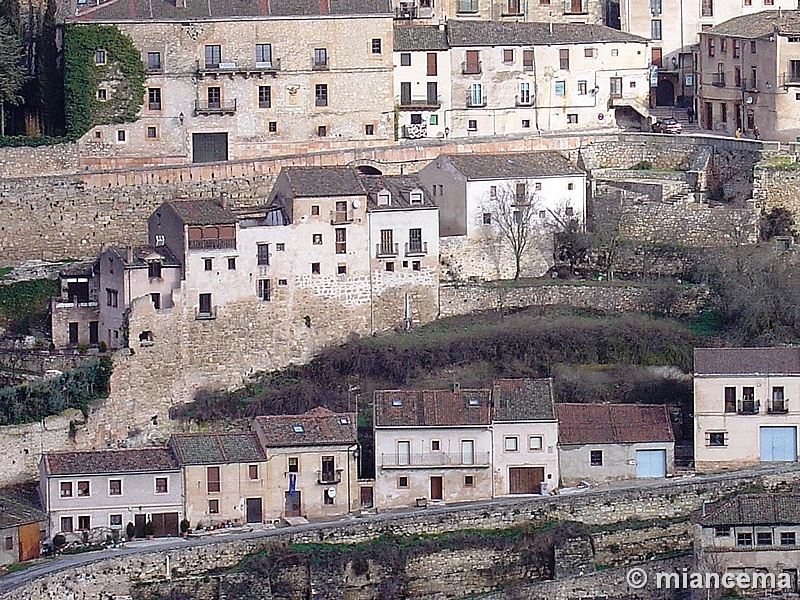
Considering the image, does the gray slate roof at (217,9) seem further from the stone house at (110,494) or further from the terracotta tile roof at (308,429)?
the stone house at (110,494)

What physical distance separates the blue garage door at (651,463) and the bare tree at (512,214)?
402 inches

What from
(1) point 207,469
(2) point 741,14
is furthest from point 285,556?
(2) point 741,14

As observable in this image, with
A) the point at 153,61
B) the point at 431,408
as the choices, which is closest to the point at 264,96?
the point at 153,61

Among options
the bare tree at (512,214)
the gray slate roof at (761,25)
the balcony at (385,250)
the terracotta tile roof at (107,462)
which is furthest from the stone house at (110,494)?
the gray slate roof at (761,25)

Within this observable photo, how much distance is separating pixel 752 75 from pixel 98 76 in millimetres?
19359

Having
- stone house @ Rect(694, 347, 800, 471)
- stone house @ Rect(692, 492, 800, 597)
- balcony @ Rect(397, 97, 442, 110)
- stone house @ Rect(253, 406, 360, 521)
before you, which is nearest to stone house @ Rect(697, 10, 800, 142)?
balcony @ Rect(397, 97, 442, 110)

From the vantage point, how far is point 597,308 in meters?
83.2

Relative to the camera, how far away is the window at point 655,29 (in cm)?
9675

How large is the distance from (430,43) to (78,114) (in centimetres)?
1104

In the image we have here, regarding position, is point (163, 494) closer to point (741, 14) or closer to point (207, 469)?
point (207, 469)

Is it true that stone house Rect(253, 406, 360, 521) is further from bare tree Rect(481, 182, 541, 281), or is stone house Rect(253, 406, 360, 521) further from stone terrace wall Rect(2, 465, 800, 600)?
bare tree Rect(481, 182, 541, 281)

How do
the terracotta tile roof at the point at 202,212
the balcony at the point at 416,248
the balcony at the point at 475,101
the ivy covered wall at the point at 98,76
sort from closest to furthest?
the terracotta tile roof at the point at 202,212 → the balcony at the point at 416,248 → the ivy covered wall at the point at 98,76 → the balcony at the point at 475,101

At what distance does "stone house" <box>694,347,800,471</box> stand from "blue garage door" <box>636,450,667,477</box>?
845mm

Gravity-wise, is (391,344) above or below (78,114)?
below
